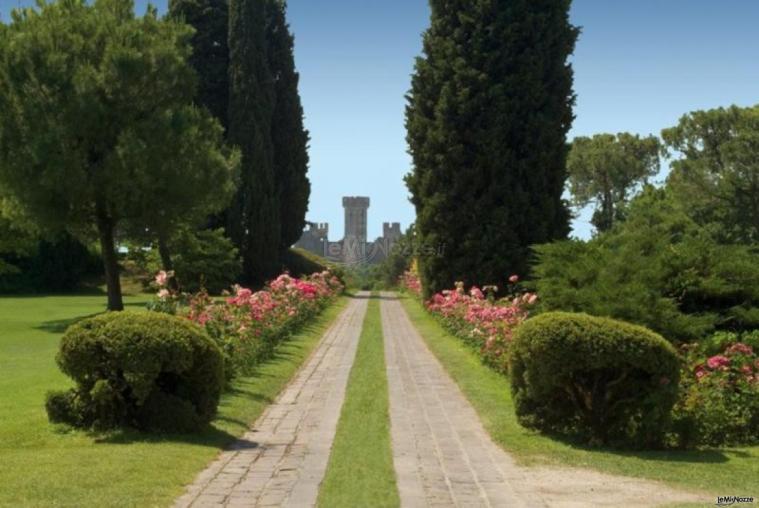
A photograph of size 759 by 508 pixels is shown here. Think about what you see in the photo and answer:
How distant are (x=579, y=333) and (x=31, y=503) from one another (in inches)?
193

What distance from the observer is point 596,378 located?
8445 mm

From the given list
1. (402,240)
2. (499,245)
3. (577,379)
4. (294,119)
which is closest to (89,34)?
(499,245)

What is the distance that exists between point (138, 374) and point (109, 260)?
736 inches

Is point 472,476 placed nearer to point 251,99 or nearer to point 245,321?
point 245,321

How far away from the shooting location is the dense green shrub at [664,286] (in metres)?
11.4

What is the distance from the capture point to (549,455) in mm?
7832

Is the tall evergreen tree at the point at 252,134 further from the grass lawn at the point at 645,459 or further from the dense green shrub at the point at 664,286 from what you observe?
the grass lawn at the point at 645,459

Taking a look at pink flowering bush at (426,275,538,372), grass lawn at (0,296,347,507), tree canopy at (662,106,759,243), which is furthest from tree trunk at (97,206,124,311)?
tree canopy at (662,106,759,243)

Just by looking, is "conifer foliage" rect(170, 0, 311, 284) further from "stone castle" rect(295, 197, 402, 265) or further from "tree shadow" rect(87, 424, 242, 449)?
"stone castle" rect(295, 197, 402, 265)

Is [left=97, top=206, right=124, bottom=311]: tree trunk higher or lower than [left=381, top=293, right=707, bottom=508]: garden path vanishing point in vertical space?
higher

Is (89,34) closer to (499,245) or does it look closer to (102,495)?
(499,245)

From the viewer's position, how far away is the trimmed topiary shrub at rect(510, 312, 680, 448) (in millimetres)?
8047

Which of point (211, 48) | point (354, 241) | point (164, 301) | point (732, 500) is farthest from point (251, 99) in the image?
point (354, 241)

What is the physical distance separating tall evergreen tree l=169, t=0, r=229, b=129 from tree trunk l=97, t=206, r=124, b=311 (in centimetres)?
1821
